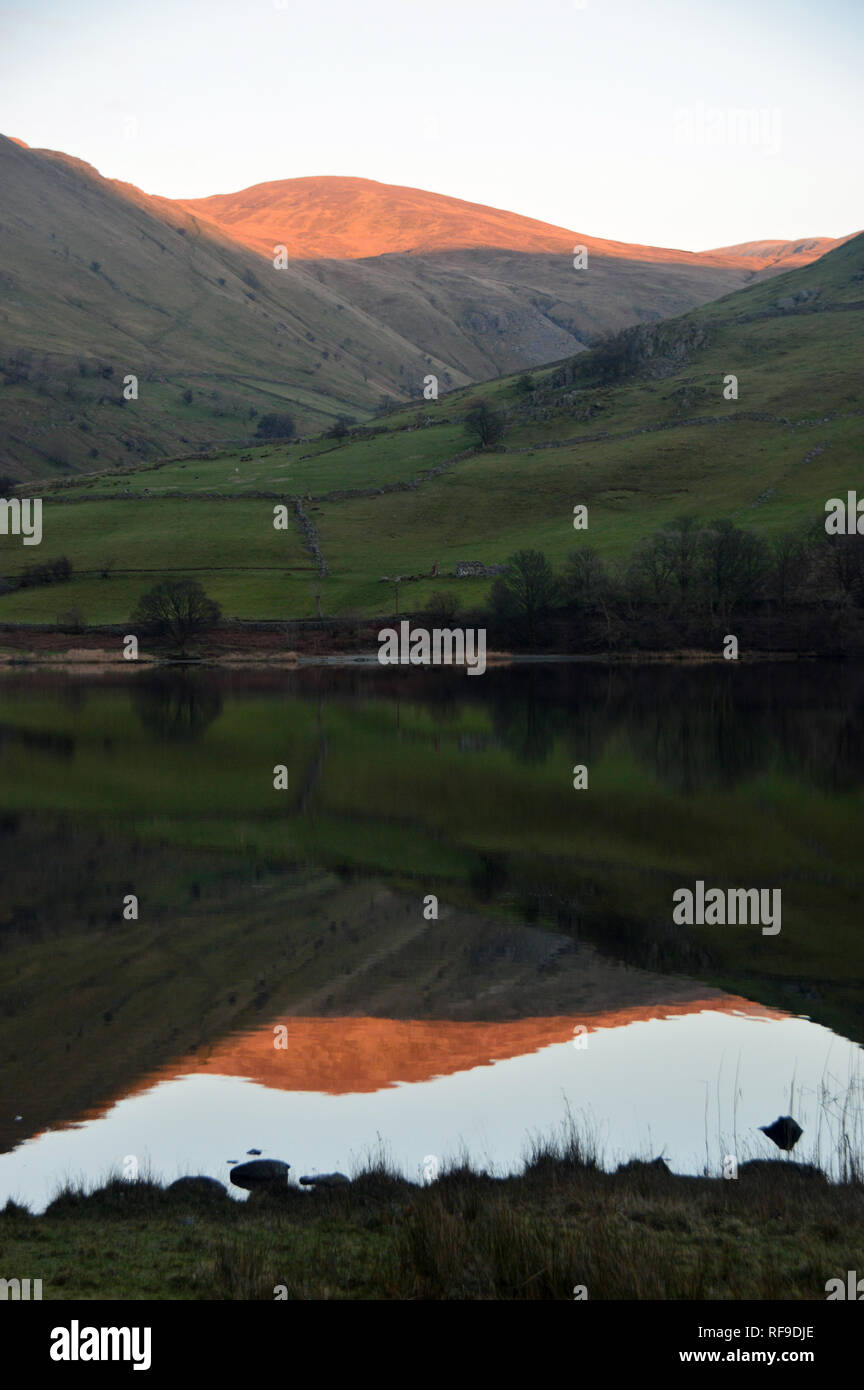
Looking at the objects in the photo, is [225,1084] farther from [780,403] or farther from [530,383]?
[530,383]

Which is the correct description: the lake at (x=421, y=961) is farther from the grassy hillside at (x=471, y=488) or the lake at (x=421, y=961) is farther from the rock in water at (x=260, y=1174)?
the grassy hillside at (x=471, y=488)

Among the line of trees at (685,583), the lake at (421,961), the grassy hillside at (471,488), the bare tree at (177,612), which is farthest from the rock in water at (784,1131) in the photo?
the grassy hillside at (471,488)

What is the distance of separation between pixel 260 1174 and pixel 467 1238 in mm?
3415

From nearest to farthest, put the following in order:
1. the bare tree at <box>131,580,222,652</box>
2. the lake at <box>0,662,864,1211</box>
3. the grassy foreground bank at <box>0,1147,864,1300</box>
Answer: the grassy foreground bank at <box>0,1147,864,1300</box> < the lake at <box>0,662,864,1211</box> < the bare tree at <box>131,580,222,652</box>

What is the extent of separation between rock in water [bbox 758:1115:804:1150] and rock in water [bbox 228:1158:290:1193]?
5.66 m

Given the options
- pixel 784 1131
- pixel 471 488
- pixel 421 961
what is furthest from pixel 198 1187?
pixel 471 488

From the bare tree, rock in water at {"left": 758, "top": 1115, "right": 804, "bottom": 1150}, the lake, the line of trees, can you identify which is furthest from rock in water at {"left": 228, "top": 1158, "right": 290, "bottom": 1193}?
the bare tree

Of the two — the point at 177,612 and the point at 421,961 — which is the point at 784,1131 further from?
the point at 177,612

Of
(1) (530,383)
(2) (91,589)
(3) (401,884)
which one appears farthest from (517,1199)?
(1) (530,383)

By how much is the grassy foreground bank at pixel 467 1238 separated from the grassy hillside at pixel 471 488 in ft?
356

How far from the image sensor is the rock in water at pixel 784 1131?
508 inches

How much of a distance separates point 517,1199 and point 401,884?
607 inches

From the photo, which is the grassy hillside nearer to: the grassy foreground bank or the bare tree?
the bare tree

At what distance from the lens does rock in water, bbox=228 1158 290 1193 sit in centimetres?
1187
